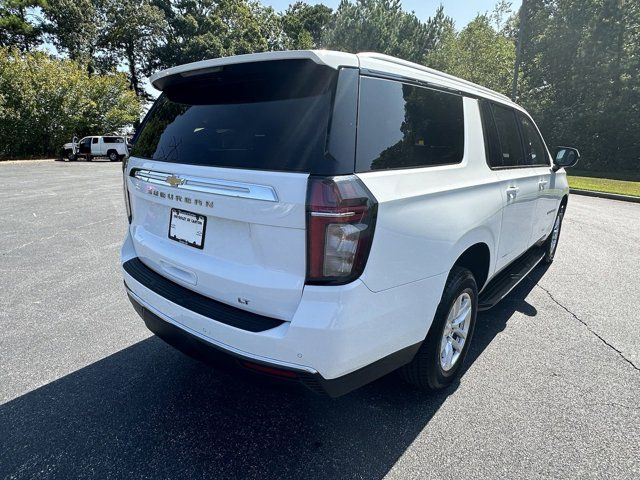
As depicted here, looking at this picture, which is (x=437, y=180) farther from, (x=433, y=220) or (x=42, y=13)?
(x=42, y=13)

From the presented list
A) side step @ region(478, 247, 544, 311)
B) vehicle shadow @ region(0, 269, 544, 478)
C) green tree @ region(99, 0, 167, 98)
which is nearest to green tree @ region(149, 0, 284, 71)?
green tree @ region(99, 0, 167, 98)

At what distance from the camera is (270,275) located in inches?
72.4

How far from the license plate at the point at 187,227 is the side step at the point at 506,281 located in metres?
2.11

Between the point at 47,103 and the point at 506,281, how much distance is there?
31429mm

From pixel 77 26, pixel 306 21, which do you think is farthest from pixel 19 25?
pixel 306 21

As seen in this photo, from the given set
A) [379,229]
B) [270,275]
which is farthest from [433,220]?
[270,275]

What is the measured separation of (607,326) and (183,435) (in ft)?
12.3

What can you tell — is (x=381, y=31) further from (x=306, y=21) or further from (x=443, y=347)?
(x=443, y=347)

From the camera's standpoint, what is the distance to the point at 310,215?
1.68 m

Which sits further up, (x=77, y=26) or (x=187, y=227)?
(x=77, y=26)

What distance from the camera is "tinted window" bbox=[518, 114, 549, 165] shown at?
3.97 meters

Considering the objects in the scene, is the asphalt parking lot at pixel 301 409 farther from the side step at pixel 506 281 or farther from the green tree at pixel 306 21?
the green tree at pixel 306 21

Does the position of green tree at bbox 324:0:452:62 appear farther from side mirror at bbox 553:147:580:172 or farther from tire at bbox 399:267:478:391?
tire at bbox 399:267:478:391

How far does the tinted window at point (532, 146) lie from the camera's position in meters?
3.97
